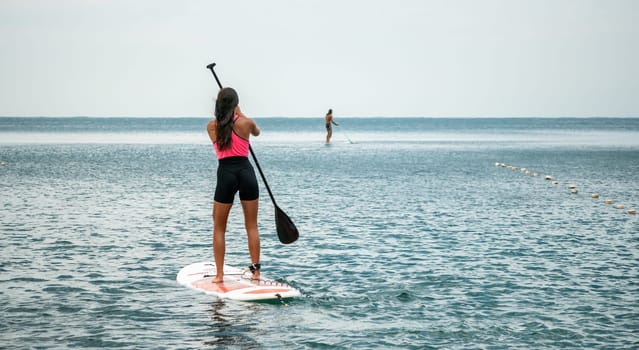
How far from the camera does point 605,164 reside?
44.9 metres

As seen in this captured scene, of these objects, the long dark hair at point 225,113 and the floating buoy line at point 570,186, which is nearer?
the long dark hair at point 225,113

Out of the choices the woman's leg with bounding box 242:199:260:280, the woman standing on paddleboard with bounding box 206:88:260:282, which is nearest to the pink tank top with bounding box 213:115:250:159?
the woman standing on paddleboard with bounding box 206:88:260:282

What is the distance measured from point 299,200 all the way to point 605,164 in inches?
997

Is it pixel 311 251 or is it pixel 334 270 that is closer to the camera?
pixel 334 270

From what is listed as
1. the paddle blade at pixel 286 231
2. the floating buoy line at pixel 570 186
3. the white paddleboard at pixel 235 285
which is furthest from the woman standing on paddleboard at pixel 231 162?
the floating buoy line at pixel 570 186

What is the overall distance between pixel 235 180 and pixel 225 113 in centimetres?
92

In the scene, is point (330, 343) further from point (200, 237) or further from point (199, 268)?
point (200, 237)

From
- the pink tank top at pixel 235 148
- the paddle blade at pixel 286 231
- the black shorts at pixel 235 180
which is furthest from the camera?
the paddle blade at pixel 286 231

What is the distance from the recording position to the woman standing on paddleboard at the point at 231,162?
10.7 metres

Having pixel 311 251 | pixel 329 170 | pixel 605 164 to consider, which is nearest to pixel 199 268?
pixel 311 251

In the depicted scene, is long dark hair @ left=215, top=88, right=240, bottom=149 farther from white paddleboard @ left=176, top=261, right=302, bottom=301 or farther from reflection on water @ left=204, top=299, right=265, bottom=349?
reflection on water @ left=204, top=299, right=265, bottom=349

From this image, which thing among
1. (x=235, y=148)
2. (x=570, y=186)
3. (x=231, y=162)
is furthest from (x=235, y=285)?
(x=570, y=186)

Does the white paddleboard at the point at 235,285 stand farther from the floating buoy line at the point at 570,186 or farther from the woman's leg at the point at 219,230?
the floating buoy line at the point at 570,186

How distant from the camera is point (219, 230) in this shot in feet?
37.5
